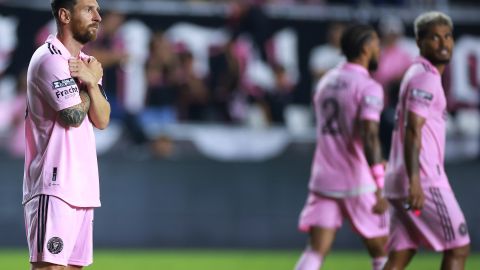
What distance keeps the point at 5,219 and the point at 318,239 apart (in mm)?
6157

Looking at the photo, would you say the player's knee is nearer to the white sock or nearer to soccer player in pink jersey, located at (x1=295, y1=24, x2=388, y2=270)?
soccer player in pink jersey, located at (x1=295, y1=24, x2=388, y2=270)

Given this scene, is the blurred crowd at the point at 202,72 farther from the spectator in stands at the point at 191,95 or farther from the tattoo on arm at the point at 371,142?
the tattoo on arm at the point at 371,142

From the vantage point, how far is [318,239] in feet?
25.8

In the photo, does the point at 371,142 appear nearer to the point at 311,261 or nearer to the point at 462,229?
the point at 311,261

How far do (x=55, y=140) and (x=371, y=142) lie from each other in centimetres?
284

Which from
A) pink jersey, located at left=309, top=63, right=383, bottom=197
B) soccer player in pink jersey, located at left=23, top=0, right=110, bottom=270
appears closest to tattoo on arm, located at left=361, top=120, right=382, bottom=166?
pink jersey, located at left=309, top=63, right=383, bottom=197

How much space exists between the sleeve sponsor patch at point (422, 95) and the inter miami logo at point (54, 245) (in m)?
2.69

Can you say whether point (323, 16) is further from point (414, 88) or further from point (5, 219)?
point (414, 88)

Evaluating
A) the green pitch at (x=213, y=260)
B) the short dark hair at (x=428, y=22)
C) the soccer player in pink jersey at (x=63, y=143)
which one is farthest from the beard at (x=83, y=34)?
the green pitch at (x=213, y=260)

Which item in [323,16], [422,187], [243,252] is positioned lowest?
[243,252]

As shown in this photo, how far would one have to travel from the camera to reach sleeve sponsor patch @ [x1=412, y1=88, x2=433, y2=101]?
7.00 meters

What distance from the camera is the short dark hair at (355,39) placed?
314 inches

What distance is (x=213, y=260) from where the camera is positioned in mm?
12086

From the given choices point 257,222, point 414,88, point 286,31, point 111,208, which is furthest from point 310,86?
point 414,88
